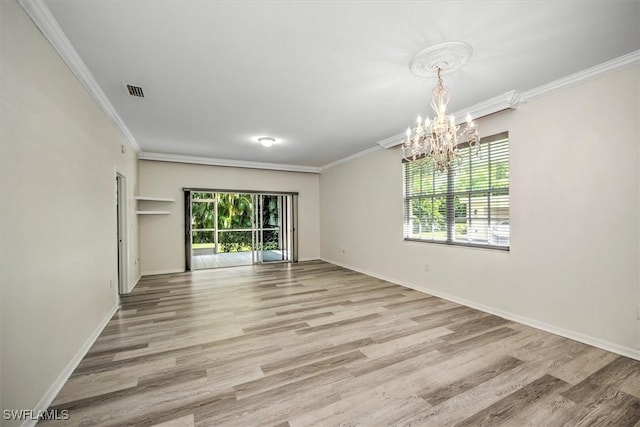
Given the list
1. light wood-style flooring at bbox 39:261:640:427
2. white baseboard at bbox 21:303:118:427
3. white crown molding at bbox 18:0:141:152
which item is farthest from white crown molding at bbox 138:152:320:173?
white baseboard at bbox 21:303:118:427

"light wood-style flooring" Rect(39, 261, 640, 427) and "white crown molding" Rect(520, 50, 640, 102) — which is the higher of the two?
"white crown molding" Rect(520, 50, 640, 102)

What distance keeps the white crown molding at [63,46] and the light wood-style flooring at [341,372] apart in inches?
99.7

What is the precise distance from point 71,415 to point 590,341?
4.27 metres

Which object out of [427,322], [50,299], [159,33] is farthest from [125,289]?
[427,322]

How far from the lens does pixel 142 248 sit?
5.83 metres

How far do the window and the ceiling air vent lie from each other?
3.61 metres

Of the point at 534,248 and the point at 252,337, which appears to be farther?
the point at 534,248

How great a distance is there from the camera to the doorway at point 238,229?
23.4 feet

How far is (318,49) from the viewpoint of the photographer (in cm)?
222

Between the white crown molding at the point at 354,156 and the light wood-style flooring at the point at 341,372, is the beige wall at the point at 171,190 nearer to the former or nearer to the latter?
the white crown molding at the point at 354,156

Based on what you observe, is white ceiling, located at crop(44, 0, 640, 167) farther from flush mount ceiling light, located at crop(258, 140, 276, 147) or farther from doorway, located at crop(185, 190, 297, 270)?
doorway, located at crop(185, 190, 297, 270)

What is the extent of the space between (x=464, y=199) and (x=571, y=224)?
1238mm

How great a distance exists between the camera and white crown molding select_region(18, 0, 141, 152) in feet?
5.61

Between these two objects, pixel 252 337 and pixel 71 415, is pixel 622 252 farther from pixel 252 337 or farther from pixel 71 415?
pixel 71 415
